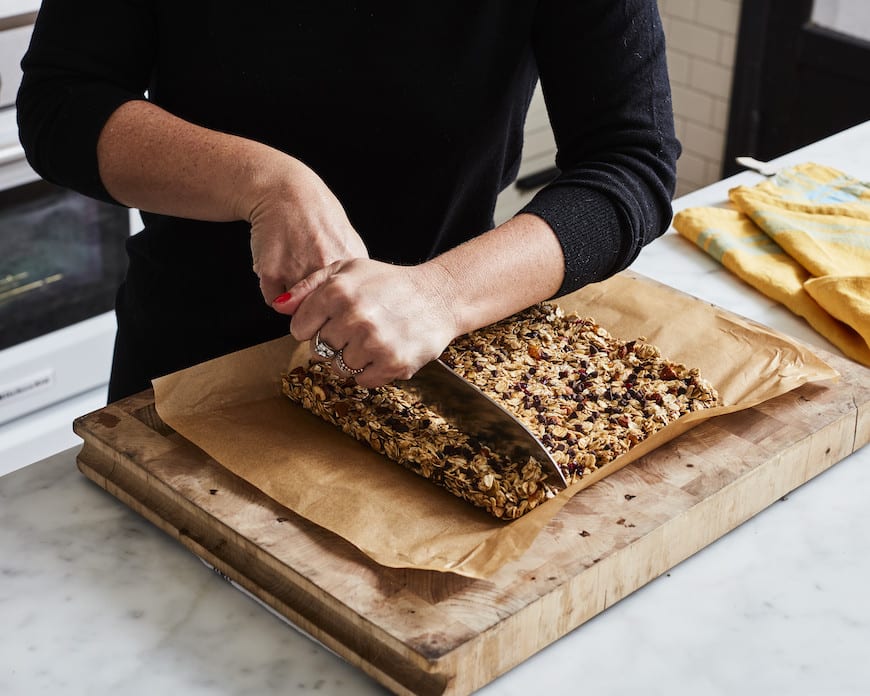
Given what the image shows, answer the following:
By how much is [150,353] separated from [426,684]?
24.9 inches

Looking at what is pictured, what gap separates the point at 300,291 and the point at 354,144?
0.89 ft

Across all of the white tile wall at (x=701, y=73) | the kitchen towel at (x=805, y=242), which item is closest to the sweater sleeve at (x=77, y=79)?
the kitchen towel at (x=805, y=242)

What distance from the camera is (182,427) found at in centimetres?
105

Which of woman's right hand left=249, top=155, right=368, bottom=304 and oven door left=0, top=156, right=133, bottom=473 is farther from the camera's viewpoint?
oven door left=0, top=156, right=133, bottom=473

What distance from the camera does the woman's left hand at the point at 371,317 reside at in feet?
3.13

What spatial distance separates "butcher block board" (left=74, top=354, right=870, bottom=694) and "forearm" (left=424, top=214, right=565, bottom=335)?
188 millimetres

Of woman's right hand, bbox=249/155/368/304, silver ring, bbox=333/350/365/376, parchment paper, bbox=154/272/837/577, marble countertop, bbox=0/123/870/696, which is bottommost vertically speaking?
marble countertop, bbox=0/123/870/696

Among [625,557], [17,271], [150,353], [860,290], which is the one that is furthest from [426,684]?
[17,271]

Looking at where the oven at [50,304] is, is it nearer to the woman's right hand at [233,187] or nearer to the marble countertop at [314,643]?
the woman's right hand at [233,187]

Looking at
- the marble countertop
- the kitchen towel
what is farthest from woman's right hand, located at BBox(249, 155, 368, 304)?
the kitchen towel

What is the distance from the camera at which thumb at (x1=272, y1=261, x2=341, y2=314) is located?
970 millimetres

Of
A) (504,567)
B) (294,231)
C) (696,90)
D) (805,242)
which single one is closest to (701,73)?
(696,90)

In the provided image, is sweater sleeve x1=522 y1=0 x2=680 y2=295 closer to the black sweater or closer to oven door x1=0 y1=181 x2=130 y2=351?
the black sweater

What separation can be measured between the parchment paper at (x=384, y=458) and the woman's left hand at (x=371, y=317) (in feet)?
0.32
